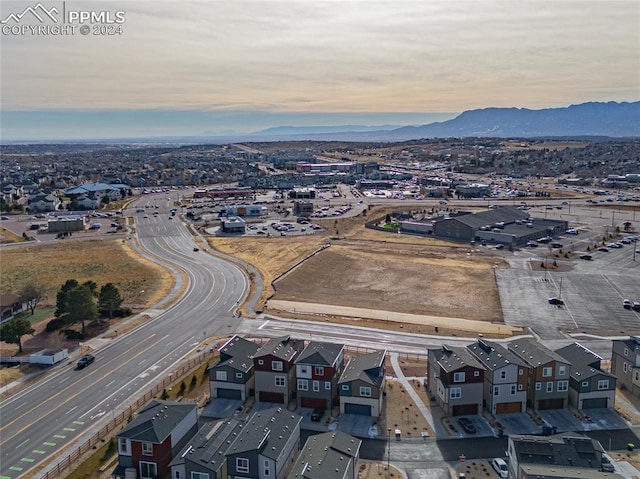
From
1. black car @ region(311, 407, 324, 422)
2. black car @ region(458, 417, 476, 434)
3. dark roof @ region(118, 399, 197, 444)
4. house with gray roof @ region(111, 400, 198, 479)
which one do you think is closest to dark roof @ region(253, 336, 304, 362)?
black car @ region(311, 407, 324, 422)

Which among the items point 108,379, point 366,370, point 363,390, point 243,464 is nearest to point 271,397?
point 363,390

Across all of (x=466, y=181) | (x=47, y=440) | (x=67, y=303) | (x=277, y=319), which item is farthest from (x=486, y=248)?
(x=466, y=181)

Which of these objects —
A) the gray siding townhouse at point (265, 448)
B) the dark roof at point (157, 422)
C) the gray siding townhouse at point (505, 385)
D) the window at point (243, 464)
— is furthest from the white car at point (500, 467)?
the dark roof at point (157, 422)

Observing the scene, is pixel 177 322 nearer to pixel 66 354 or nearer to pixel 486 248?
pixel 66 354

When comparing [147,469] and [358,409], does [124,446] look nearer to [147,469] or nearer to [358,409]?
[147,469]

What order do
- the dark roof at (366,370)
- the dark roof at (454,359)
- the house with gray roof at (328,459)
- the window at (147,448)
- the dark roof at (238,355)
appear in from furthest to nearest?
the dark roof at (238,355)
the dark roof at (454,359)
the dark roof at (366,370)
the window at (147,448)
the house with gray roof at (328,459)

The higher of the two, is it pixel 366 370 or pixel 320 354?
pixel 320 354

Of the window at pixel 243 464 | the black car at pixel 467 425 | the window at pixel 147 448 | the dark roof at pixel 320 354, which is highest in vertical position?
the dark roof at pixel 320 354

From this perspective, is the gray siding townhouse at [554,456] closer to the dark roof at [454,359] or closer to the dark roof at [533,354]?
the dark roof at [454,359]
